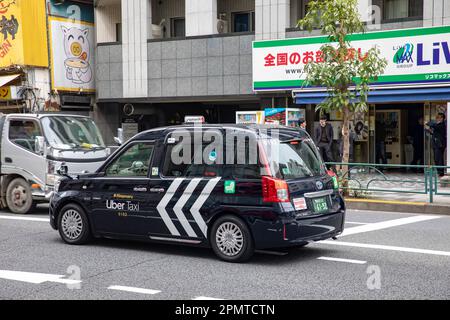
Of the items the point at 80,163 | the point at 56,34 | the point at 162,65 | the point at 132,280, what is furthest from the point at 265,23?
the point at 132,280

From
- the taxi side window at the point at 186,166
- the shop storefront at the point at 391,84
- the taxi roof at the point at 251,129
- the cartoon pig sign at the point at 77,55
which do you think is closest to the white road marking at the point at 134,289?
the taxi side window at the point at 186,166

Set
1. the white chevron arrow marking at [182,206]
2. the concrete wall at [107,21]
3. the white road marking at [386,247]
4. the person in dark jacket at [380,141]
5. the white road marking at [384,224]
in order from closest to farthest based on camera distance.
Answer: the white chevron arrow marking at [182,206] → the white road marking at [386,247] → the white road marking at [384,224] → the person in dark jacket at [380,141] → the concrete wall at [107,21]

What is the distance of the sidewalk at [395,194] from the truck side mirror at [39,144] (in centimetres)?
690

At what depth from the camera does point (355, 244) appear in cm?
944

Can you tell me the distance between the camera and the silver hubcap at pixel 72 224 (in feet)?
30.9

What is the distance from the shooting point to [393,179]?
14.1m

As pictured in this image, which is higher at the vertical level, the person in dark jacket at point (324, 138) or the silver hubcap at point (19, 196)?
the person in dark jacket at point (324, 138)

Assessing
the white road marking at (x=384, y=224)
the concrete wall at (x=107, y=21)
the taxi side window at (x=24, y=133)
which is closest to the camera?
the white road marking at (x=384, y=224)

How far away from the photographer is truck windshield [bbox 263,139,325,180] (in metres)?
7.98

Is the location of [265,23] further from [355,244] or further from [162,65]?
[355,244]

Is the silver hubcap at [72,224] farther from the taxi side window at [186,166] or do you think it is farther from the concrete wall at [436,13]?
the concrete wall at [436,13]

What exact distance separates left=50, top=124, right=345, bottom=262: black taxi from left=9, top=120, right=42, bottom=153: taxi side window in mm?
4317

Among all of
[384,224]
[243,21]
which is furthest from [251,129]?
[243,21]
